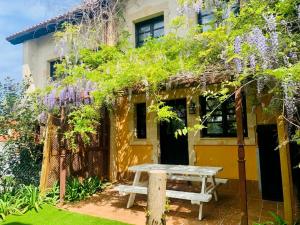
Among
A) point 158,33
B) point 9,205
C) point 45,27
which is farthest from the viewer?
point 45,27

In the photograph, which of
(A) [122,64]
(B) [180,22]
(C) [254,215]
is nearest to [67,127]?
(A) [122,64]

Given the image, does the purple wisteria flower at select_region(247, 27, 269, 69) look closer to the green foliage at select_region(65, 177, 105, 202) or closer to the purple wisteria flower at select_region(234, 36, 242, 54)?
the purple wisteria flower at select_region(234, 36, 242, 54)

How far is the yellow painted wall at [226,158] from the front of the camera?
718cm

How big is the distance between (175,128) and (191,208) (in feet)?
10.9

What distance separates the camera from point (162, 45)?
22.5 ft

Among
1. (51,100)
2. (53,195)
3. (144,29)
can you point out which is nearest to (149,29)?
(144,29)

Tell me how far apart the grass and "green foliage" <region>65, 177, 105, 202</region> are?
0.81 m

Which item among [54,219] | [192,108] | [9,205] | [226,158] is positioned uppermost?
[192,108]

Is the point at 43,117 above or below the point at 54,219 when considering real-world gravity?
above

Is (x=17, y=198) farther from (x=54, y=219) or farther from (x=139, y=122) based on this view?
(x=139, y=122)

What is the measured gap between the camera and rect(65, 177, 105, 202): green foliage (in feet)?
23.3

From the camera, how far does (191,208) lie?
605 centimetres

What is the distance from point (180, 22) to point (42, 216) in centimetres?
554

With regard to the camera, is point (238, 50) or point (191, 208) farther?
point (191, 208)
